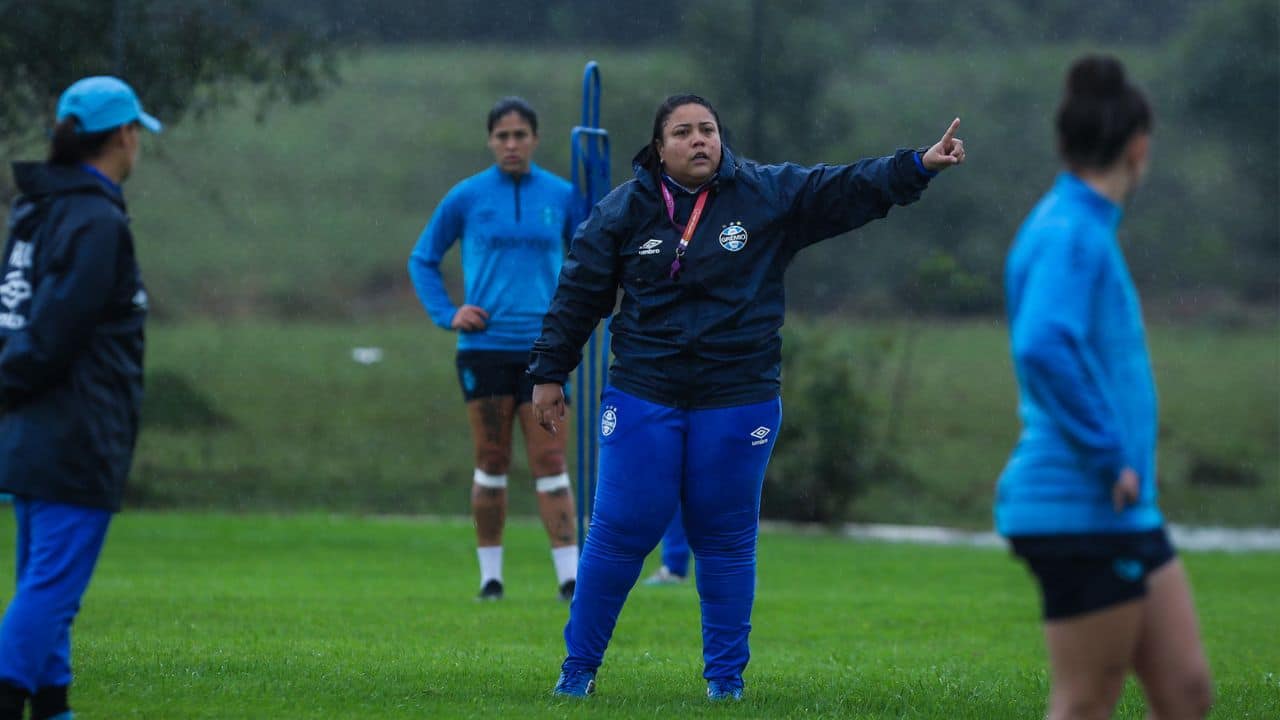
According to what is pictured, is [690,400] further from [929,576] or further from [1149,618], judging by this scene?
[929,576]

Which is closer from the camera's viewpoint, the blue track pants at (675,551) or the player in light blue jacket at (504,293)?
the player in light blue jacket at (504,293)

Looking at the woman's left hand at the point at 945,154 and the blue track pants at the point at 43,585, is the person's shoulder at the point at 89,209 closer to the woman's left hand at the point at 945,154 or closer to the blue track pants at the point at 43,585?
the blue track pants at the point at 43,585

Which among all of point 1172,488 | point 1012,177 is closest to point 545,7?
point 1012,177

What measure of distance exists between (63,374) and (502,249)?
418cm

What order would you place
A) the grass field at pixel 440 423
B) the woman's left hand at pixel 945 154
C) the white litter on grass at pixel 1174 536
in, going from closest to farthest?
the woman's left hand at pixel 945 154, the white litter on grass at pixel 1174 536, the grass field at pixel 440 423

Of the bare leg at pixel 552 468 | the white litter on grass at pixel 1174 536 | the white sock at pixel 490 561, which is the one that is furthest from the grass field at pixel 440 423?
the bare leg at pixel 552 468

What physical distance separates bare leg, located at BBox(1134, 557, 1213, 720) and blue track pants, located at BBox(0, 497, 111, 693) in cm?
238

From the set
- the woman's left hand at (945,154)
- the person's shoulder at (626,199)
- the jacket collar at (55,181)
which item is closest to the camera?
the jacket collar at (55,181)

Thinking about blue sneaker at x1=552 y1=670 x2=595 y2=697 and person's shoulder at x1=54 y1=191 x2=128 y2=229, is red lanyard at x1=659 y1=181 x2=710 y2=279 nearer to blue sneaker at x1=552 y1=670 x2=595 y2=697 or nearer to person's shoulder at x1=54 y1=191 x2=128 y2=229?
blue sneaker at x1=552 y1=670 x2=595 y2=697

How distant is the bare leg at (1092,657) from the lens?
346 cm

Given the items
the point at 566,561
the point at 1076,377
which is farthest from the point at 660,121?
the point at 566,561

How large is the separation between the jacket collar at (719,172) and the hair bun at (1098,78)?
1782 mm

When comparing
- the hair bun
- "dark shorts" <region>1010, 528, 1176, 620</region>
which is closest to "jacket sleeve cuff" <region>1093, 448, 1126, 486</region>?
"dark shorts" <region>1010, 528, 1176, 620</region>

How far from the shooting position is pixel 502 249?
8.14m
